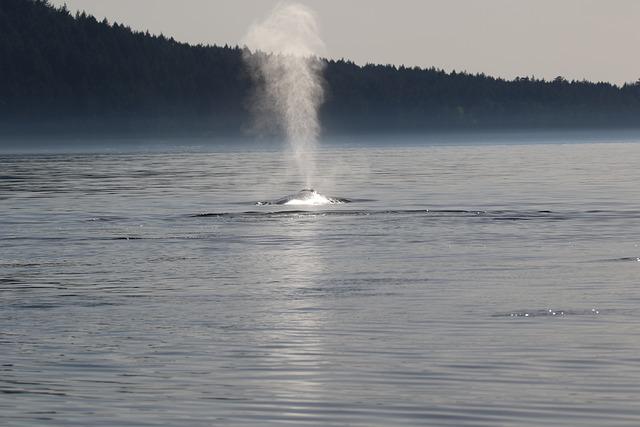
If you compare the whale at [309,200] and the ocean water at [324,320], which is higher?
the ocean water at [324,320]

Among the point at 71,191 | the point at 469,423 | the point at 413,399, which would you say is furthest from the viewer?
the point at 71,191

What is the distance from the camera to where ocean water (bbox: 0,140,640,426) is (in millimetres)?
17922

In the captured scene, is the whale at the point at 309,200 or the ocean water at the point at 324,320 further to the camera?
the whale at the point at 309,200

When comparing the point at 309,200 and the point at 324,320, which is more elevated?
the point at 324,320

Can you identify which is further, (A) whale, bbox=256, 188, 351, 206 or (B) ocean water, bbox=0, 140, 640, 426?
(A) whale, bbox=256, 188, 351, 206

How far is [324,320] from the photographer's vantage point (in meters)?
24.4

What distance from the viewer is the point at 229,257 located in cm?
3519

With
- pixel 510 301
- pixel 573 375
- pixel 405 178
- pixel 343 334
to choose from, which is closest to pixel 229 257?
pixel 510 301

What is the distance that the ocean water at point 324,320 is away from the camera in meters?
17.9

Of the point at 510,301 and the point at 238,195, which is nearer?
the point at 510,301

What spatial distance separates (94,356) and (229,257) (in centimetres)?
1407

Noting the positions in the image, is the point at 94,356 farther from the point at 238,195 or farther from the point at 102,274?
the point at 238,195

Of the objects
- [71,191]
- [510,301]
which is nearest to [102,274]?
[510,301]

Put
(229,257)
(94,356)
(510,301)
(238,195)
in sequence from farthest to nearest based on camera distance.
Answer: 1. (238,195)
2. (229,257)
3. (510,301)
4. (94,356)
